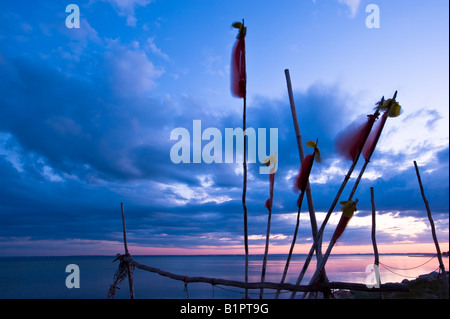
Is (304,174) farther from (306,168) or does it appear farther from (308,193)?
(308,193)

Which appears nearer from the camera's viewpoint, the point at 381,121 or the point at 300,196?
the point at 381,121

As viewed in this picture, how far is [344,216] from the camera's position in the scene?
5.95 feet

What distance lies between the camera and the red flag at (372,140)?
1.75m

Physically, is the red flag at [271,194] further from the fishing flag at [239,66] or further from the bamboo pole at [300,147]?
the fishing flag at [239,66]

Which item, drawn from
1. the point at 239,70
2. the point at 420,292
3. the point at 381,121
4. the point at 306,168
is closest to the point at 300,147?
the point at 306,168

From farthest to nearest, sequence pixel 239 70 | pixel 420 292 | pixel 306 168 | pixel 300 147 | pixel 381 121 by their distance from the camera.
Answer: pixel 420 292
pixel 300 147
pixel 239 70
pixel 306 168
pixel 381 121

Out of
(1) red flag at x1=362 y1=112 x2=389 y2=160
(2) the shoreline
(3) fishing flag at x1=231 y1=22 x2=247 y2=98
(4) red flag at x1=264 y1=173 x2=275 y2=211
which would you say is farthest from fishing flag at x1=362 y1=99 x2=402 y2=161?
(2) the shoreline

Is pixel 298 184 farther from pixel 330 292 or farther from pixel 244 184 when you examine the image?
pixel 330 292

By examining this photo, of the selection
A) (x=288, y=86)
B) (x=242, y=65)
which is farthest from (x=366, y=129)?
(x=242, y=65)

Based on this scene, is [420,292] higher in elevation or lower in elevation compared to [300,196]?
lower

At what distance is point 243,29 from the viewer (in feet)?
6.52

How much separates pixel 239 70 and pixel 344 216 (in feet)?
3.62

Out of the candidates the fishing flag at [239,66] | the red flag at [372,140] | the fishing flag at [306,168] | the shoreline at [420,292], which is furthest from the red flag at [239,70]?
the shoreline at [420,292]

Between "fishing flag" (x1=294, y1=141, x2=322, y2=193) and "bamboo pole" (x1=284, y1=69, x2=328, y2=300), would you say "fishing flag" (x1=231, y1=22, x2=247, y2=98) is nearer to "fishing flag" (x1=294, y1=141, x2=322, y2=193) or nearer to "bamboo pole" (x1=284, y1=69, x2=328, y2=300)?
→ "bamboo pole" (x1=284, y1=69, x2=328, y2=300)
